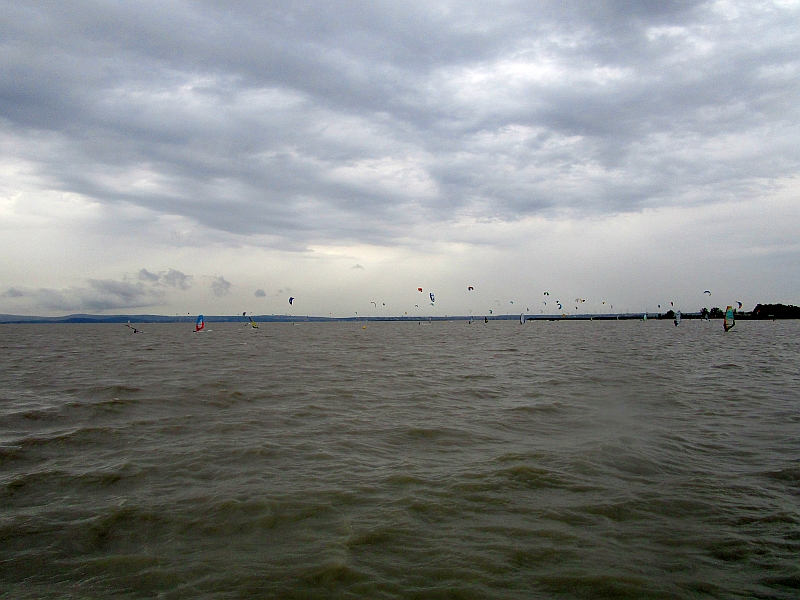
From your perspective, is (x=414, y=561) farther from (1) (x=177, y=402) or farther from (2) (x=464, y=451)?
(1) (x=177, y=402)

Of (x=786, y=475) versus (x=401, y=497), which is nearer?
(x=401, y=497)

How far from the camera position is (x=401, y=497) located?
753cm

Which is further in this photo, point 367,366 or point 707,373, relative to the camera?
point 367,366

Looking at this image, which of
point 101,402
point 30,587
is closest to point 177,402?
point 101,402

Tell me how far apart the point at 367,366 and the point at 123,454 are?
61.1 ft

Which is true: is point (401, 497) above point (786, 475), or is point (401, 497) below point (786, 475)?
below

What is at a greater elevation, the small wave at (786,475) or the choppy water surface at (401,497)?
the small wave at (786,475)

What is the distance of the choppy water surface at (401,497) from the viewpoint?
523 cm

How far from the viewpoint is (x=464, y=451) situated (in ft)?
33.2

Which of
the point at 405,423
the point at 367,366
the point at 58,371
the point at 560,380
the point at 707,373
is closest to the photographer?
the point at 405,423

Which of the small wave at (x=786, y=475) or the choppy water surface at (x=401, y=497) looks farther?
the small wave at (x=786, y=475)

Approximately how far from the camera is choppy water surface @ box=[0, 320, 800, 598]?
5.23 m

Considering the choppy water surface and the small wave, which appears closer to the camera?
the choppy water surface

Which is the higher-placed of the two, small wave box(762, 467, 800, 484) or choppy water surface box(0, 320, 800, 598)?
small wave box(762, 467, 800, 484)
